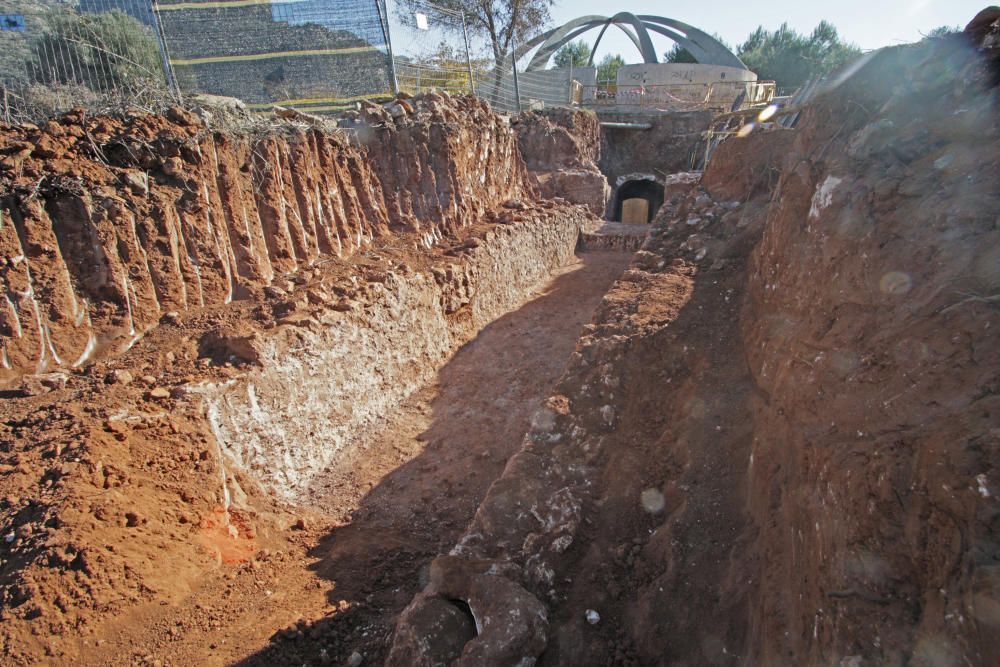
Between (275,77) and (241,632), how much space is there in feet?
29.5

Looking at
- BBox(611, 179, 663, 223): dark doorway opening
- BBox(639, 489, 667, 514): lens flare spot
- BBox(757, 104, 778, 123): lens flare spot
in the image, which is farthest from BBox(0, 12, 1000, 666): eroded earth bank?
BBox(611, 179, 663, 223): dark doorway opening

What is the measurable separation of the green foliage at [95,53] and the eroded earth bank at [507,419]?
1.50 m

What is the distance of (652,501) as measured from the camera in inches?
134

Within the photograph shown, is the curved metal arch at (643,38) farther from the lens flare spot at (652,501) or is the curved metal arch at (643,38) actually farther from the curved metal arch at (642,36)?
the lens flare spot at (652,501)

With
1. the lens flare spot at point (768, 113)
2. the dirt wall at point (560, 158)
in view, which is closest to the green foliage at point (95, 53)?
the dirt wall at point (560, 158)

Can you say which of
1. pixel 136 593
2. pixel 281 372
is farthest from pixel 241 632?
pixel 281 372

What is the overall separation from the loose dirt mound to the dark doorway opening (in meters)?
15.2

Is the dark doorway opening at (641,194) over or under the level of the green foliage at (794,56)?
under

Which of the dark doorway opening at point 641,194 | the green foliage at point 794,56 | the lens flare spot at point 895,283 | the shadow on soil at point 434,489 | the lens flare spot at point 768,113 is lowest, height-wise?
the shadow on soil at point 434,489

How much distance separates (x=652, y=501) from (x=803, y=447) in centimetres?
120

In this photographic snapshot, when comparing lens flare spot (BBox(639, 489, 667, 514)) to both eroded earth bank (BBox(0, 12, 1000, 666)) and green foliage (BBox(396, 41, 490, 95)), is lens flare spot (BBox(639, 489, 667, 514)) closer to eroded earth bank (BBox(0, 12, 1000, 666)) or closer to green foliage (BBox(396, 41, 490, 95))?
eroded earth bank (BBox(0, 12, 1000, 666))

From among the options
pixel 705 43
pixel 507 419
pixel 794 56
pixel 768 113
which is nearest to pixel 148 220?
pixel 507 419

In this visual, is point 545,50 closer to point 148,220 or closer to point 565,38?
point 565,38

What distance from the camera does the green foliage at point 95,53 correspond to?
6.20 metres
